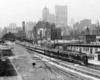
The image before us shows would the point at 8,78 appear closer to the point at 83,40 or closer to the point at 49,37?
the point at 83,40

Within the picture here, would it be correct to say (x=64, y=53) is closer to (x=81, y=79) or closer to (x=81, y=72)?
(x=81, y=72)

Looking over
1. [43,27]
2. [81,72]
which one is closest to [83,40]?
[81,72]

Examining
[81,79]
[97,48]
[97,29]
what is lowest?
[81,79]

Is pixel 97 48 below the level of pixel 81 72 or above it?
above

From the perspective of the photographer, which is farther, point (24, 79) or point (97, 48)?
point (97, 48)

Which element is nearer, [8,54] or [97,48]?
[8,54]

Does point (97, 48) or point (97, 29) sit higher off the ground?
point (97, 29)

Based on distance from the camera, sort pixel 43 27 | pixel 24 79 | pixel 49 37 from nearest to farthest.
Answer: pixel 24 79
pixel 49 37
pixel 43 27


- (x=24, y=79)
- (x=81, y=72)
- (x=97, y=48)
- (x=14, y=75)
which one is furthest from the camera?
(x=97, y=48)

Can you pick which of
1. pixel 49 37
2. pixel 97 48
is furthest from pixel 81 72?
pixel 49 37
